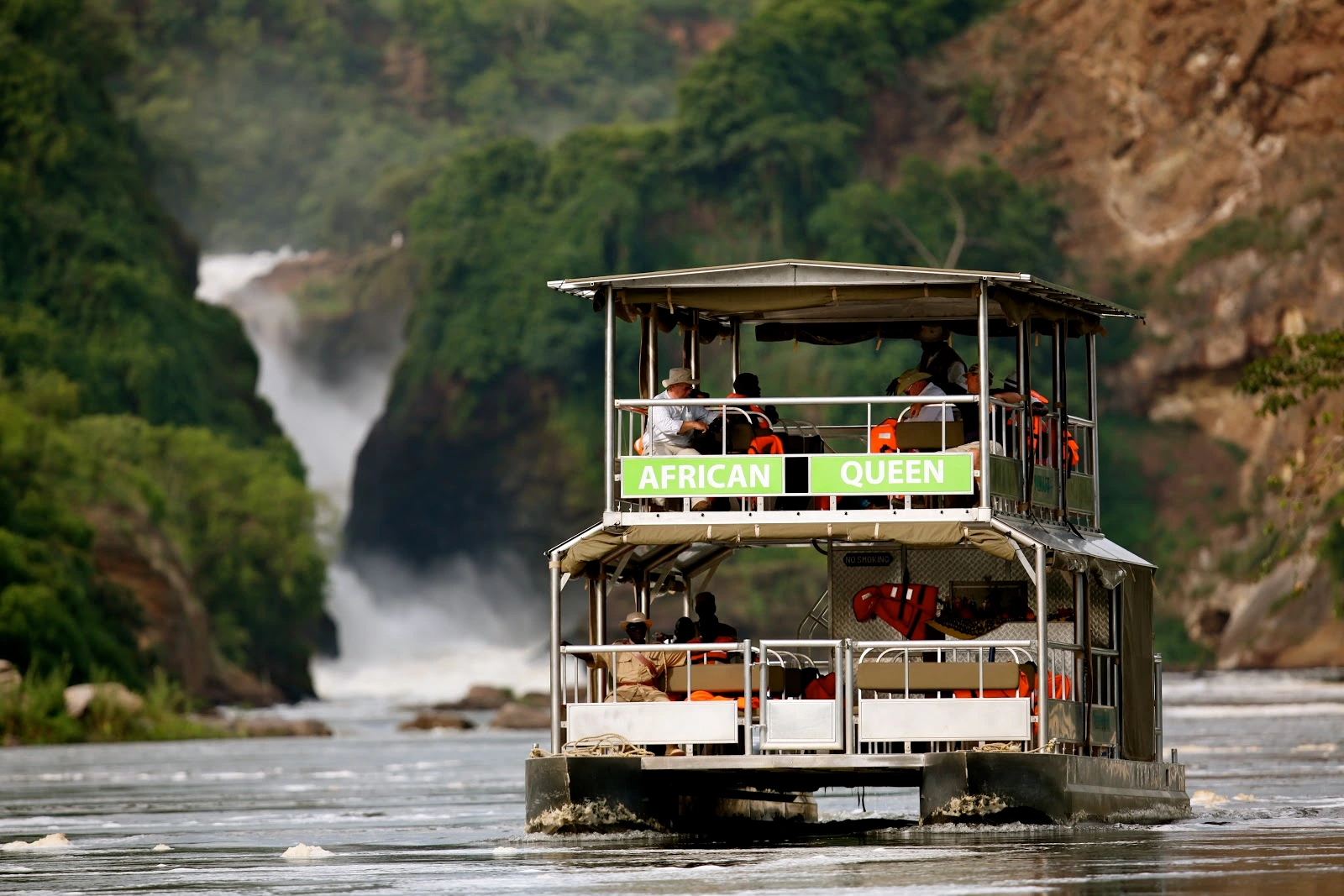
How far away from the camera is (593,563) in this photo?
71.9 feet

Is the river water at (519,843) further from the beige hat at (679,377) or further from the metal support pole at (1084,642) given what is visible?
the beige hat at (679,377)

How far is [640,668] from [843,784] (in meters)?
2.35

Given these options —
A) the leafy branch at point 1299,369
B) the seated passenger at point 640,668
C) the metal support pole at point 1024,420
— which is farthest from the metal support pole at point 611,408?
the leafy branch at point 1299,369

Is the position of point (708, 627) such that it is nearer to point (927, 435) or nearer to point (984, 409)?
point (927, 435)

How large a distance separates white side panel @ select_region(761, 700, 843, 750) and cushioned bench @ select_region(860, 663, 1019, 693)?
37cm

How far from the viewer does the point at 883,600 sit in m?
23.1

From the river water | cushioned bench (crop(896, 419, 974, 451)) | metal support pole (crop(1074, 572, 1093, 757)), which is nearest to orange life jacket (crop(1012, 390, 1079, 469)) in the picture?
cushioned bench (crop(896, 419, 974, 451))

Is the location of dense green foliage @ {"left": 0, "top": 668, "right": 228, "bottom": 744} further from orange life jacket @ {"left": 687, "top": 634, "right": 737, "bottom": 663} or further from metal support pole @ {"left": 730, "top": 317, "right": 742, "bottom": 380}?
orange life jacket @ {"left": 687, "top": 634, "right": 737, "bottom": 663}

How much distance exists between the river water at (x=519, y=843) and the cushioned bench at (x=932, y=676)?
1.14 meters

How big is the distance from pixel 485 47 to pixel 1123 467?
236ft

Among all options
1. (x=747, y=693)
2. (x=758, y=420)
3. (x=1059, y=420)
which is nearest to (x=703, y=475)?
(x=758, y=420)

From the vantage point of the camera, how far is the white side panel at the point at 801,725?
66.9 feet

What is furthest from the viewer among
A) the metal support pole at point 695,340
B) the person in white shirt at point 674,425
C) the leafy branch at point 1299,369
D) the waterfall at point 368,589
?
the waterfall at point 368,589

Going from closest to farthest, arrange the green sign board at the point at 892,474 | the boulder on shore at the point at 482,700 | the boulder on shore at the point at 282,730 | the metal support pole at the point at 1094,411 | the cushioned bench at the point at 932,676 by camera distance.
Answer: the cushioned bench at the point at 932,676
the green sign board at the point at 892,474
the metal support pole at the point at 1094,411
the boulder on shore at the point at 282,730
the boulder on shore at the point at 482,700
